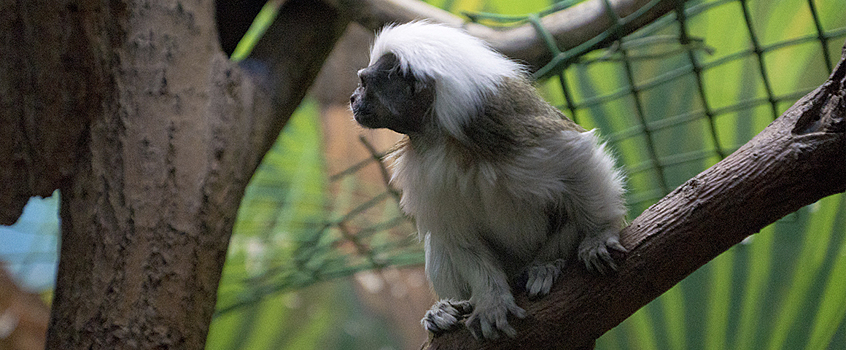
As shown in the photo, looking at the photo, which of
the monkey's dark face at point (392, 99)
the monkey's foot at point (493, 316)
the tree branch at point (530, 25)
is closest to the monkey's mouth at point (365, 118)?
the monkey's dark face at point (392, 99)

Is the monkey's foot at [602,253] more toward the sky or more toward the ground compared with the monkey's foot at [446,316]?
more toward the sky

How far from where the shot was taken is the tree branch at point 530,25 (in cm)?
262

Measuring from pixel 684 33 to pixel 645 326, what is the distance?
1898mm

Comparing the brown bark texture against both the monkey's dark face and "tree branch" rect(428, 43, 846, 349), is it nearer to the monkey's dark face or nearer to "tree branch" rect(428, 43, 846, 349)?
the monkey's dark face

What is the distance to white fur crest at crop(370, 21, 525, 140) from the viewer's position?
6.47 feet

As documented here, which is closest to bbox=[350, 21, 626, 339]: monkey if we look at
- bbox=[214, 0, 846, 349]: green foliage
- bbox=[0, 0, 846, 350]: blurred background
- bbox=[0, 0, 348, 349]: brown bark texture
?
bbox=[0, 0, 846, 350]: blurred background

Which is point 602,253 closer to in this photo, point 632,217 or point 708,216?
point 708,216

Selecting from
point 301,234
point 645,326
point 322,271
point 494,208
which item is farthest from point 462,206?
point 301,234

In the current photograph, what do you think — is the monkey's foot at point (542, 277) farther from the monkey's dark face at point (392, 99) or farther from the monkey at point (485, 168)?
the monkey's dark face at point (392, 99)

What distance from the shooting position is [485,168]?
1.99 metres

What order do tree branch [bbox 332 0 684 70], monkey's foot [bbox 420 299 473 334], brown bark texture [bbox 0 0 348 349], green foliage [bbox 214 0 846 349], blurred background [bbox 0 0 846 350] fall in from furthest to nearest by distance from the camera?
1. green foliage [bbox 214 0 846 349]
2. blurred background [bbox 0 0 846 350]
3. tree branch [bbox 332 0 684 70]
4. brown bark texture [bbox 0 0 348 349]
5. monkey's foot [bbox 420 299 473 334]

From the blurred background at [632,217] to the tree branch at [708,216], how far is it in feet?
2.56

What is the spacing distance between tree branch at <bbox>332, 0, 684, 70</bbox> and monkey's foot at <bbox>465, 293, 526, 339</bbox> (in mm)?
1208

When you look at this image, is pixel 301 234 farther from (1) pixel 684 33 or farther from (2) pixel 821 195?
(2) pixel 821 195
